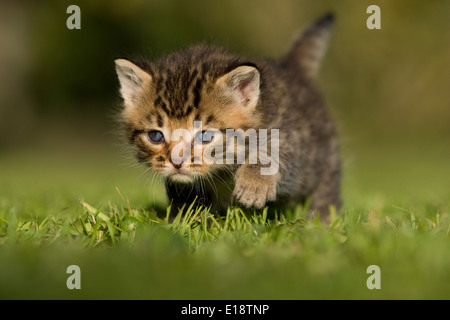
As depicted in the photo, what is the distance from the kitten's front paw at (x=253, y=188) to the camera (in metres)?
3.17

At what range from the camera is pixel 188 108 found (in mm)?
3230

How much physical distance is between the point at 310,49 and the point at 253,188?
209 cm

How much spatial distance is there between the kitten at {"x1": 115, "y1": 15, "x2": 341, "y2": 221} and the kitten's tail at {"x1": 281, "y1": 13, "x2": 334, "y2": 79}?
89 centimetres

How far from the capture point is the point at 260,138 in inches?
132

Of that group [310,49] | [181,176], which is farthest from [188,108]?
[310,49]

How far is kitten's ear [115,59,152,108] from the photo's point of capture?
340cm

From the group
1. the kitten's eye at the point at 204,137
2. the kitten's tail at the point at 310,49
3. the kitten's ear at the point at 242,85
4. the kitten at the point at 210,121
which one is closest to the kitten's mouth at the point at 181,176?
the kitten at the point at 210,121

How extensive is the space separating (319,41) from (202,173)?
222cm

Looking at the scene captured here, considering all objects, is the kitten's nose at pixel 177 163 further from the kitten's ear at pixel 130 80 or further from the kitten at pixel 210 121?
the kitten's ear at pixel 130 80

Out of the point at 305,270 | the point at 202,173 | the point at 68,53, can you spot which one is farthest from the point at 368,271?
the point at 68,53

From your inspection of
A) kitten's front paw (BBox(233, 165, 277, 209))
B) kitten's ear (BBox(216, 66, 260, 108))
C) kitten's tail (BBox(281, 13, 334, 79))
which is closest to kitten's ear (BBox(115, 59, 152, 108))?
kitten's ear (BBox(216, 66, 260, 108))

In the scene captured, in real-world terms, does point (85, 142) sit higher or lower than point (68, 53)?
lower

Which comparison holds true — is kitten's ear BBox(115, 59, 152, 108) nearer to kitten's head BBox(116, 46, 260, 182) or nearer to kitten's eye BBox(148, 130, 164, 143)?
kitten's head BBox(116, 46, 260, 182)

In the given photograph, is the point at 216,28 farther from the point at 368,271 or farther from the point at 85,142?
the point at 368,271
